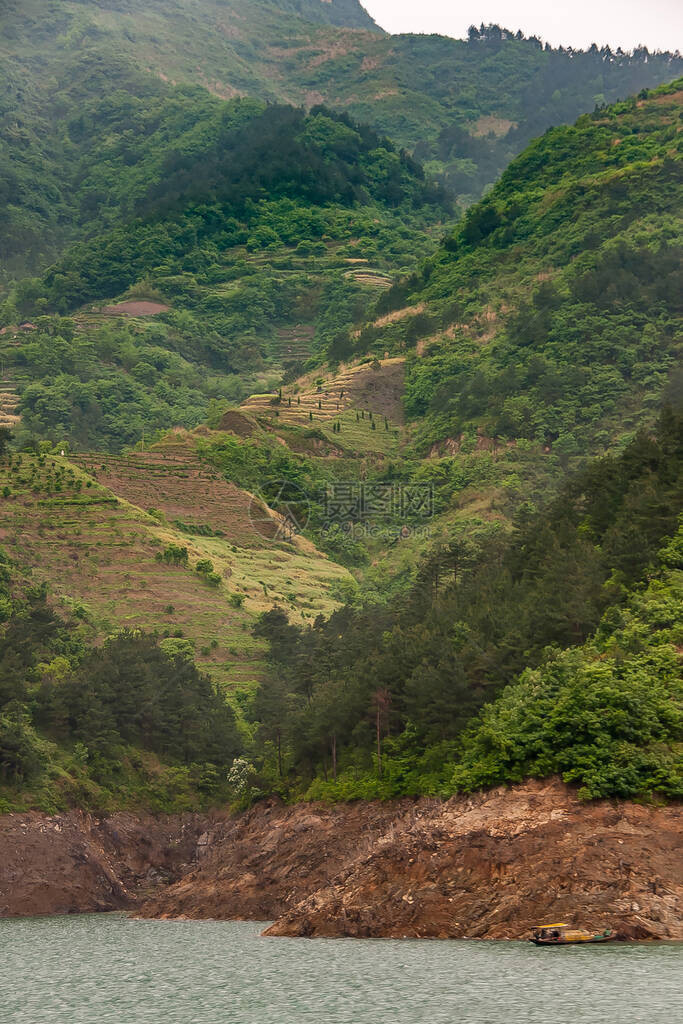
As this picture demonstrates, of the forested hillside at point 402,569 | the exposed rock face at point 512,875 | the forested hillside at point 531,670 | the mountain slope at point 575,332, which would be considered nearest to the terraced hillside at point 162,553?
the forested hillside at point 402,569

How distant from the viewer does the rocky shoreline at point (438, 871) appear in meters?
62.2

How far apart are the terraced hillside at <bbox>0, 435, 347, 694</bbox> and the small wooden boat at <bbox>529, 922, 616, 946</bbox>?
2803 inches

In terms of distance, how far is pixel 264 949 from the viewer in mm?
68062

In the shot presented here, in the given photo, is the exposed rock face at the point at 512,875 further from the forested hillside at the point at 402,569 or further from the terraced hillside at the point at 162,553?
the terraced hillside at the point at 162,553

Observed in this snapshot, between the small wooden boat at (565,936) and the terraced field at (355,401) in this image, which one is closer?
the small wooden boat at (565,936)

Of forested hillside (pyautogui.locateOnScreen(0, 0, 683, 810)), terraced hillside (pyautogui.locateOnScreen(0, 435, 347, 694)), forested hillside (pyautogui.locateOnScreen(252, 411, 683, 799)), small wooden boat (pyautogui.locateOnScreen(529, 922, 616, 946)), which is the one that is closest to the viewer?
small wooden boat (pyautogui.locateOnScreen(529, 922, 616, 946))

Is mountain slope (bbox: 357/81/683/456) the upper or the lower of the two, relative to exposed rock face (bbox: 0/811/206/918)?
upper

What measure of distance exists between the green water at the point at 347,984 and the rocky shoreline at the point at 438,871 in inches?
75.9

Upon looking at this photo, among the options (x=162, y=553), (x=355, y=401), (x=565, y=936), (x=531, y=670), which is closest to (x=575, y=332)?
(x=355, y=401)

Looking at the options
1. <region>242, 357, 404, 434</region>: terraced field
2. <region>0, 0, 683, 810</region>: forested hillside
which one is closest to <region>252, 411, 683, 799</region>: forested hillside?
<region>0, 0, 683, 810</region>: forested hillside

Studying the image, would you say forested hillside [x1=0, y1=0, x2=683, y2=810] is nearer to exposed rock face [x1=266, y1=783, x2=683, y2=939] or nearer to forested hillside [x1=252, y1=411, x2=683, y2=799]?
forested hillside [x1=252, y1=411, x2=683, y2=799]

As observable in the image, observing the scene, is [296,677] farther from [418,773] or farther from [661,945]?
[661,945]

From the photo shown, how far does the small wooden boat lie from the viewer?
6012 cm

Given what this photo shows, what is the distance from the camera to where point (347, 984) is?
56750mm
